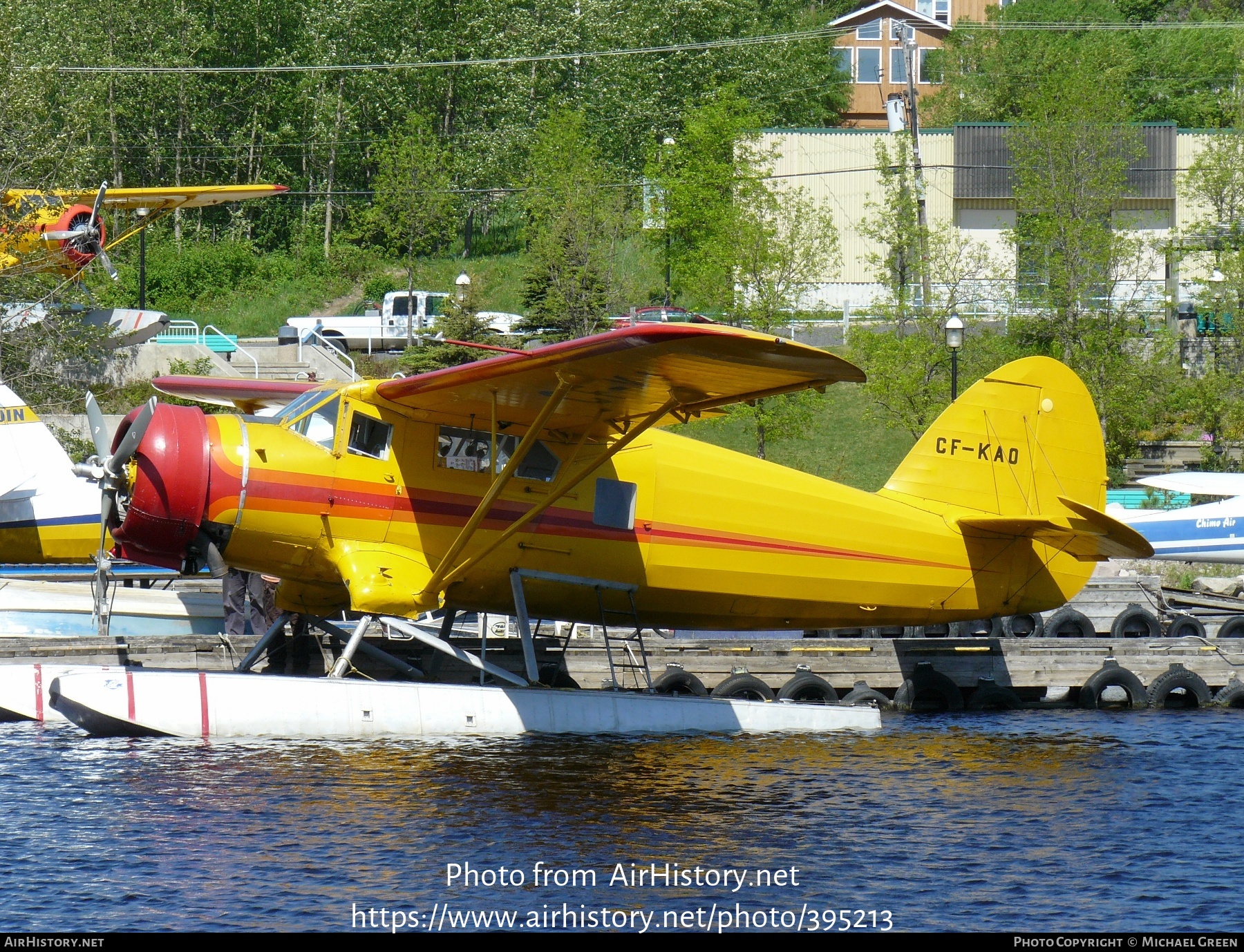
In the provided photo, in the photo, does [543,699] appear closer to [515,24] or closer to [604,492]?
[604,492]

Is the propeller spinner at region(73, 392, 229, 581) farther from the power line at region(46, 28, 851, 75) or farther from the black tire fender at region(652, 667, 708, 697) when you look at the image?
the power line at region(46, 28, 851, 75)

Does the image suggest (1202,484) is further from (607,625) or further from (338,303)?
(338,303)

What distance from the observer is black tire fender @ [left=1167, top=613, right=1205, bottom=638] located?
63.6 ft

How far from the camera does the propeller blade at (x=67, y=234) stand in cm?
3133

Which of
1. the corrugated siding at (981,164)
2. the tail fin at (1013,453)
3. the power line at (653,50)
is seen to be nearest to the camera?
the tail fin at (1013,453)

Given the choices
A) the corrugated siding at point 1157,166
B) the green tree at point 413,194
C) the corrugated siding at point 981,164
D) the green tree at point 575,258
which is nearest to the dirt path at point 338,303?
the green tree at point 413,194

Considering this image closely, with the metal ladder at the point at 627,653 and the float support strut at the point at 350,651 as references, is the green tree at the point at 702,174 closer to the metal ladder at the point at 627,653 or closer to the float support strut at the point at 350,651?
the metal ladder at the point at 627,653

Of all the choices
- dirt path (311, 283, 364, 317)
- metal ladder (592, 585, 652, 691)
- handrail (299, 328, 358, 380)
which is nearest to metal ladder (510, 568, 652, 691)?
metal ladder (592, 585, 652, 691)

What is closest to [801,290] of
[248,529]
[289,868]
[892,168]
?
[892,168]

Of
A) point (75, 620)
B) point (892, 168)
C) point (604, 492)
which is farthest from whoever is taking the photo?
point (892, 168)

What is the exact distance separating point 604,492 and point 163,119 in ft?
146

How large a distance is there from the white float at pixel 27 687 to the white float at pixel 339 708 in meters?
0.61

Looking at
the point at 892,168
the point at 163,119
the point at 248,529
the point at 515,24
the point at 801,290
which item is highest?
the point at 515,24

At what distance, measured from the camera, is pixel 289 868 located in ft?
32.0
